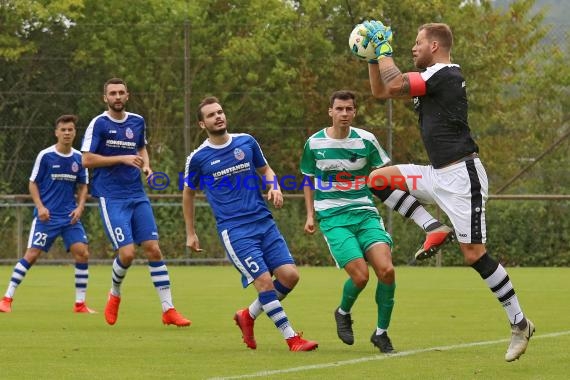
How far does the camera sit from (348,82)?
28.2 m

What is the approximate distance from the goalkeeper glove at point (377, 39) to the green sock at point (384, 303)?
2.20 metres

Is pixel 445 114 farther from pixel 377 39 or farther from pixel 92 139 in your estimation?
pixel 92 139

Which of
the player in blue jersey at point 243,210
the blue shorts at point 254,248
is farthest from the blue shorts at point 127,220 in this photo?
the blue shorts at point 254,248

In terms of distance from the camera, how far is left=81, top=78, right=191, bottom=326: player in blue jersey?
12258mm

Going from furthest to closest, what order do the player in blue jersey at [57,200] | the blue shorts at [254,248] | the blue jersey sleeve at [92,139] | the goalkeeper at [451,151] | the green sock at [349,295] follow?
the player in blue jersey at [57,200] → the blue jersey sleeve at [92,139] → the green sock at [349,295] → the blue shorts at [254,248] → the goalkeeper at [451,151]

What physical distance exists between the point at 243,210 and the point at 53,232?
5.15 metres

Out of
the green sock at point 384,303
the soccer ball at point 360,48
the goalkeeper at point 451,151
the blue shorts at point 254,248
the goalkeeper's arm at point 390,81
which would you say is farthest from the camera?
the blue shorts at point 254,248

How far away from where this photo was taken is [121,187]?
1240 centimetres

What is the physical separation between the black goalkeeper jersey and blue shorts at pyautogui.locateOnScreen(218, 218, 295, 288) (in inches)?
73.3

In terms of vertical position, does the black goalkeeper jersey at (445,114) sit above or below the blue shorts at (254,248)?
above

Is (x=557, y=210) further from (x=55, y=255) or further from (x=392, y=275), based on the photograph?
(x=392, y=275)

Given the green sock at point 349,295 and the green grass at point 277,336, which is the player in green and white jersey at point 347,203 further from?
the green grass at point 277,336

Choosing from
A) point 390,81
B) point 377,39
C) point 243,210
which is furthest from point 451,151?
point 243,210

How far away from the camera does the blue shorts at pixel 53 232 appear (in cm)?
1482
